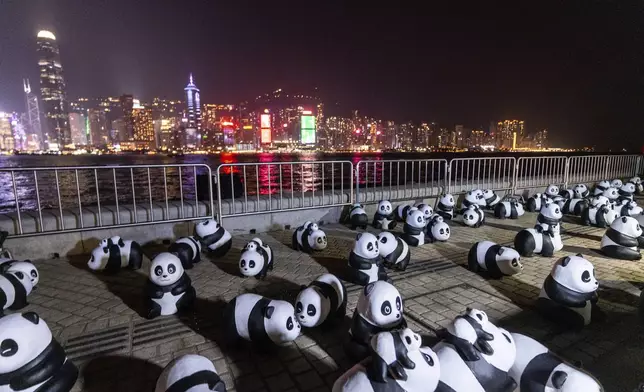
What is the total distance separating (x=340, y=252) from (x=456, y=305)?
274cm

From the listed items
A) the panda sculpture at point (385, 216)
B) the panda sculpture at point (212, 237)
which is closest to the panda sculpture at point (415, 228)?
the panda sculpture at point (385, 216)

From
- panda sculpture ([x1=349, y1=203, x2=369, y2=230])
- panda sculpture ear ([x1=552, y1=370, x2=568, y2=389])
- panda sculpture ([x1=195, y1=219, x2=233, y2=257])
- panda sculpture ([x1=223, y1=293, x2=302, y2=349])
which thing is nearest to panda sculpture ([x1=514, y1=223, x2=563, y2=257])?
panda sculpture ([x1=349, y1=203, x2=369, y2=230])

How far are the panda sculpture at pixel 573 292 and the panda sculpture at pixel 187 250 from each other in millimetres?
5008

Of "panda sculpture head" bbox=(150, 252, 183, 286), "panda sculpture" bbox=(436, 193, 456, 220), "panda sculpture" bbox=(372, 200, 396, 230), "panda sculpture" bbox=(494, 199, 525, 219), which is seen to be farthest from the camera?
"panda sculpture" bbox=(494, 199, 525, 219)

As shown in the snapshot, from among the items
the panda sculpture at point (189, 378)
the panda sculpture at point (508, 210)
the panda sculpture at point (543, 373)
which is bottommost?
the panda sculpture at point (508, 210)

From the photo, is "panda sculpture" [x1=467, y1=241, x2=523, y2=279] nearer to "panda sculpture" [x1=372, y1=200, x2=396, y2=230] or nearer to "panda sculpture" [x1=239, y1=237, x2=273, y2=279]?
"panda sculpture" [x1=372, y1=200, x2=396, y2=230]

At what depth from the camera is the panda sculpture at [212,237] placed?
6.29 meters

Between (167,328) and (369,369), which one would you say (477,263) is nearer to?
(369,369)

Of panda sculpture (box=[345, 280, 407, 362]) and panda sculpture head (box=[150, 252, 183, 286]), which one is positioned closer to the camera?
panda sculpture (box=[345, 280, 407, 362])

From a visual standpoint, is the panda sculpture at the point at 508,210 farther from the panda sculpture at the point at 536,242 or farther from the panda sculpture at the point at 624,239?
the panda sculpture at the point at 536,242

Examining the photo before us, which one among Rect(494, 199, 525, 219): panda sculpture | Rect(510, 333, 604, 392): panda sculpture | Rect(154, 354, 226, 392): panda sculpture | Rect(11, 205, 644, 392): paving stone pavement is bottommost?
Rect(11, 205, 644, 392): paving stone pavement

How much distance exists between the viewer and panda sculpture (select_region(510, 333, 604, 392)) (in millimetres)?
2320

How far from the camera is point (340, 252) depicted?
6.84 metres

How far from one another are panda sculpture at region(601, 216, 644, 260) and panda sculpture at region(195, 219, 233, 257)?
6.88 m
